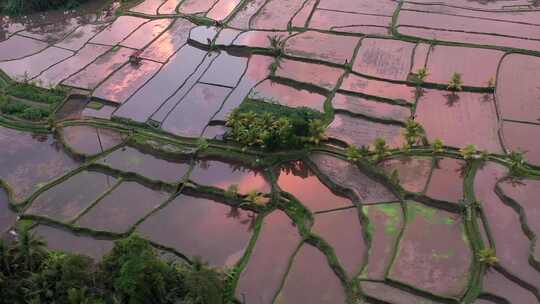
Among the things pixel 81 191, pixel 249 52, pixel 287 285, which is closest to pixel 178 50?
pixel 249 52

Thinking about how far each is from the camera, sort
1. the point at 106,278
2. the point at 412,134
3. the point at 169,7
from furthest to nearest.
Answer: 1. the point at 169,7
2. the point at 412,134
3. the point at 106,278

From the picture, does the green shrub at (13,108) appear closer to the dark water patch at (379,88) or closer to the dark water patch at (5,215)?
the dark water patch at (5,215)

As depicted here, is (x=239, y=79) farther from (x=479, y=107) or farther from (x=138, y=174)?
(x=479, y=107)

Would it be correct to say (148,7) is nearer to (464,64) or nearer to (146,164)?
(146,164)

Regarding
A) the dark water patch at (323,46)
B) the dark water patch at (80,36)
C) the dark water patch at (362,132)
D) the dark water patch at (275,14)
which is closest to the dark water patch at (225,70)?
the dark water patch at (323,46)

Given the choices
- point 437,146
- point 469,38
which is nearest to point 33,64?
point 437,146

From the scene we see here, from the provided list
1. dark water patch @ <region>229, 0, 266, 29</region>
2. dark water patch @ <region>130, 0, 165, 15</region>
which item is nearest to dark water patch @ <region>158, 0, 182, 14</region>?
dark water patch @ <region>130, 0, 165, 15</region>
